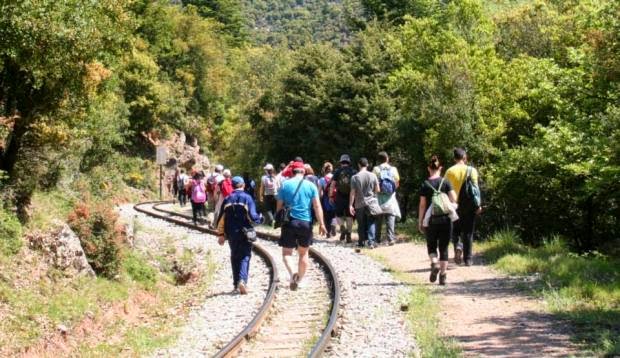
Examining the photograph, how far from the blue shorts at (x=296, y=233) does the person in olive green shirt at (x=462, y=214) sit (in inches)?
106

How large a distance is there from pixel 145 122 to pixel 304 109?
27812 mm

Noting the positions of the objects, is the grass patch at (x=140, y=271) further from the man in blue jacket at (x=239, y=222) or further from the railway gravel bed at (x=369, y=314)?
the man in blue jacket at (x=239, y=222)

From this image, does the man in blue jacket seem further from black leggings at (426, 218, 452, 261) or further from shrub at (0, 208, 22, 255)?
shrub at (0, 208, 22, 255)

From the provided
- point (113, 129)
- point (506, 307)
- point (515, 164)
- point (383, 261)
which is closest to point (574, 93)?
point (515, 164)

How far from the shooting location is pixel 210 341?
9.80 meters

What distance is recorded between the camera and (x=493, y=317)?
9.77 m

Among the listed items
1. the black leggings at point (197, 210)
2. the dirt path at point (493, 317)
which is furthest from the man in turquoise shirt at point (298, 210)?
the black leggings at point (197, 210)

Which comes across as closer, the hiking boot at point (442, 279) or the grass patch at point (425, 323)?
the grass patch at point (425, 323)

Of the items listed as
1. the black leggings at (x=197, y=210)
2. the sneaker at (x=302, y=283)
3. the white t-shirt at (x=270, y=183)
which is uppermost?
the white t-shirt at (x=270, y=183)

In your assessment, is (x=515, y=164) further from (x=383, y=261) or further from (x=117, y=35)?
(x=117, y=35)

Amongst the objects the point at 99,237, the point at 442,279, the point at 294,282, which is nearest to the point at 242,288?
the point at 294,282

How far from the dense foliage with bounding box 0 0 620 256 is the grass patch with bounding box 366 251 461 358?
5.06m

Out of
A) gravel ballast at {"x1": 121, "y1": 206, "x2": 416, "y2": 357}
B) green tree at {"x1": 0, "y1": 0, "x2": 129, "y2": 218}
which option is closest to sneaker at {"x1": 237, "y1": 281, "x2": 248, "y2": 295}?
gravel ballast at {"x1": 121, "y1": 206, "x2": 416, "y2": 357}

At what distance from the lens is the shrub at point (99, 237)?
1625 cm
